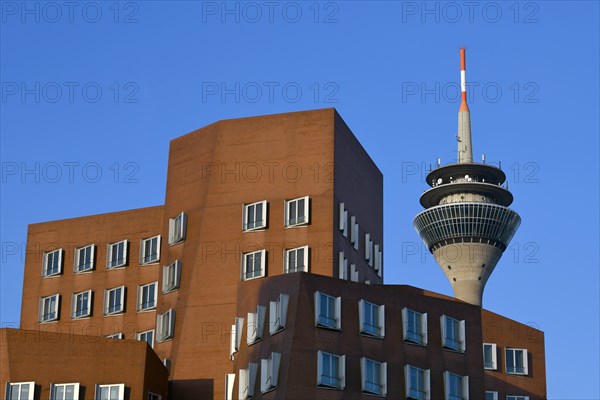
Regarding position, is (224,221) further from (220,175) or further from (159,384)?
(159,384)

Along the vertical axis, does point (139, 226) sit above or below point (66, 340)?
above

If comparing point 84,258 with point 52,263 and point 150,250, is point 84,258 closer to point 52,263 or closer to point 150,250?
point 52,263

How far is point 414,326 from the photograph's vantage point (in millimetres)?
75938

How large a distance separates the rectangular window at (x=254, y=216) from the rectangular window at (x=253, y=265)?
6.87 feet

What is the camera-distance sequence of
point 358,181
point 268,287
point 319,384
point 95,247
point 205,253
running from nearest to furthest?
1. point 319,384
2. point 268,287
3. point 205,253
4. point 358,181
5. point 95,247

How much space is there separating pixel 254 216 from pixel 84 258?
21578 millimetres

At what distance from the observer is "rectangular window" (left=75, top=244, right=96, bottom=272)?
10219 cm

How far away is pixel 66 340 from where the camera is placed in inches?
2886

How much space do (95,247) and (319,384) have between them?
38.8 m

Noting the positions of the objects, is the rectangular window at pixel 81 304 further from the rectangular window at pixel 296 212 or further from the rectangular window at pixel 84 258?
the rectangular window at pixel 296 212

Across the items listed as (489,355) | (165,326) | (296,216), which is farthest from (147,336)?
(489,355)

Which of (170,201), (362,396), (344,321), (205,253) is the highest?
(170,201)

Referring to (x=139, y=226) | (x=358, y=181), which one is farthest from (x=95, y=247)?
(x=358, y=181)

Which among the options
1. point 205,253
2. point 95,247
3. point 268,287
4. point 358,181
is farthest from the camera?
point 95,247
